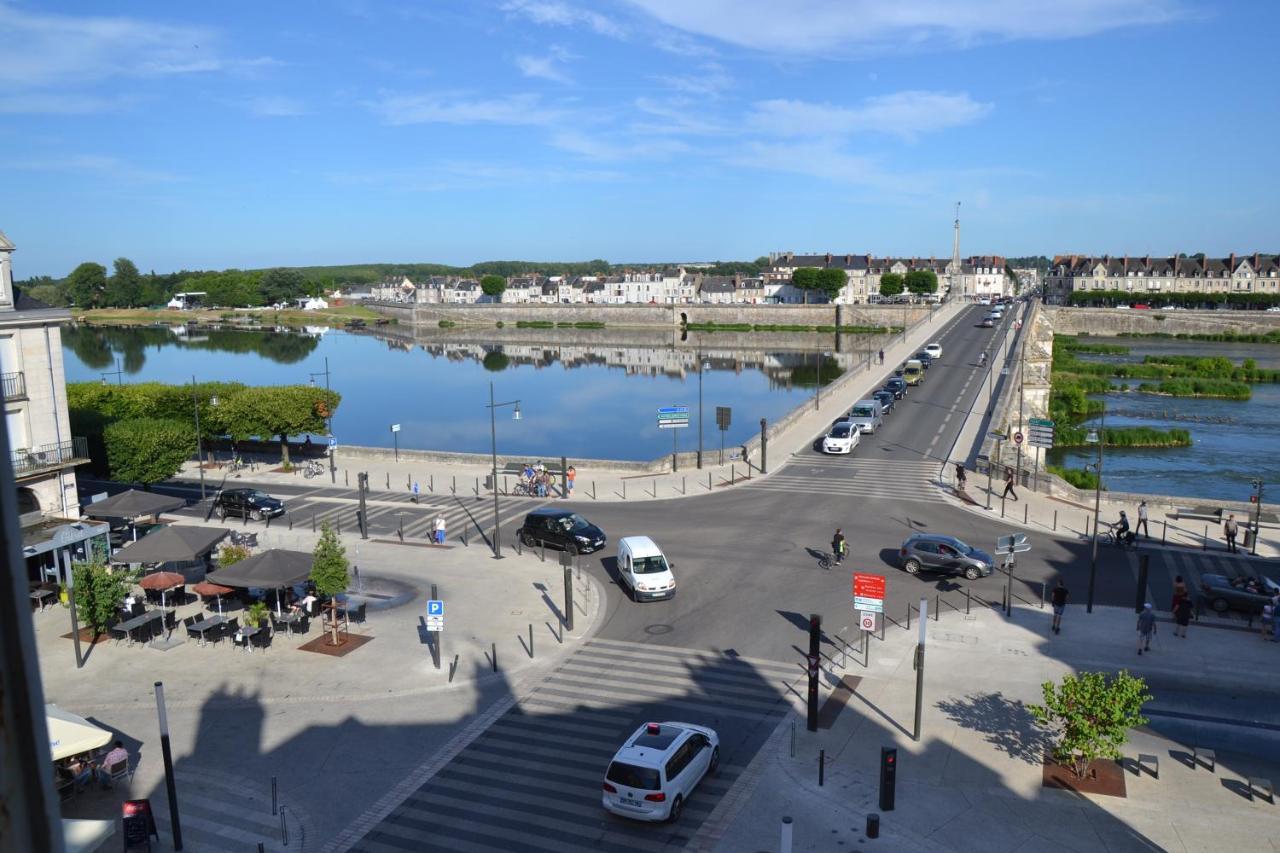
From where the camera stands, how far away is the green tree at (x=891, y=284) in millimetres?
164000

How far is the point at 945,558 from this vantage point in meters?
26.9

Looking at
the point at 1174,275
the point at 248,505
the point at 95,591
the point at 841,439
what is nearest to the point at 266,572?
the point at 95,591

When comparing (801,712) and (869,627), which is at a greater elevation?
(869,627)

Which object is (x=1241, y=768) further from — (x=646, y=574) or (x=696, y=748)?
(x=646, y=574)

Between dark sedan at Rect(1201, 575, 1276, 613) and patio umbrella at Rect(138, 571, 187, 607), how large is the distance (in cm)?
2638

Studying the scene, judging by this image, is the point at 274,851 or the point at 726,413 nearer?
the point at 274,851

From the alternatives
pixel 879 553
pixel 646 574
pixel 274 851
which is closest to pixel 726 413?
pixel 879 553

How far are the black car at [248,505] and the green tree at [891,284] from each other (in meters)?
143

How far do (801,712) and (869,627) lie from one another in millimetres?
2285

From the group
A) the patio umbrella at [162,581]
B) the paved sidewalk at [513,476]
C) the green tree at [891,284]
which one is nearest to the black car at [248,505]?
the paved sidewalk at [513,476]

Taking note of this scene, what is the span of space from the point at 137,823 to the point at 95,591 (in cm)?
1007

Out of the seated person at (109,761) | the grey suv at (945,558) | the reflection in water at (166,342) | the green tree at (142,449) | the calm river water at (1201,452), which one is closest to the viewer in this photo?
the seated person at (109,761)

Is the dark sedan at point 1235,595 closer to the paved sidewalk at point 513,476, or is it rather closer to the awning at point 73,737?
the paved sidewalk at point 513,476

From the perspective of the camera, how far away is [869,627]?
1969 centimetres
